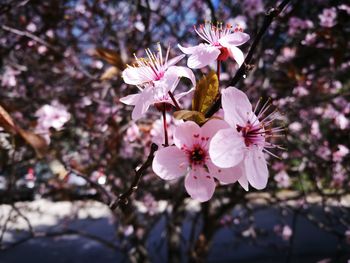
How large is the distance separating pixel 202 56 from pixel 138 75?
161 millimetres

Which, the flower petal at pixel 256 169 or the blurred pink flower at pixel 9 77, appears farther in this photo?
the blurred pink flower at pixel 9 77

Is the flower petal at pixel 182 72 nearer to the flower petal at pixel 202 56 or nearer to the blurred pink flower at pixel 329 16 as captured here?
the flower petal at pixel 202 56

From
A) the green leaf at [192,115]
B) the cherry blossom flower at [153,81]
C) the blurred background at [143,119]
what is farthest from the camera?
the blurred background at [143,119]

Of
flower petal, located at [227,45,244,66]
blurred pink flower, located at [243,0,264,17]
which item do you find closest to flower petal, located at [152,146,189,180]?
flower petal, located at [227,45,244,66]

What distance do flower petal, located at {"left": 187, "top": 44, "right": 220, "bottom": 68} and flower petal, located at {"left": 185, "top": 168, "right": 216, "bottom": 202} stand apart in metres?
0.24

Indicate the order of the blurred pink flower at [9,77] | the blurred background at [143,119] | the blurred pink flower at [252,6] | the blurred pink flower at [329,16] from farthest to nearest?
the blurred pink flower at [252,6], the blurred pink flower at [9,77], the blurred pink flower at [329,16], the blurred background at [143,119]

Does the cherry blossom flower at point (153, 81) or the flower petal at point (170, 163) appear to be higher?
the cherry blossom flower at point (153, 81)

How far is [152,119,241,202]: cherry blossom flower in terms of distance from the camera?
0.67m

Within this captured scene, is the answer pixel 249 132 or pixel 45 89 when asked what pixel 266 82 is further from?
pixel 45 89

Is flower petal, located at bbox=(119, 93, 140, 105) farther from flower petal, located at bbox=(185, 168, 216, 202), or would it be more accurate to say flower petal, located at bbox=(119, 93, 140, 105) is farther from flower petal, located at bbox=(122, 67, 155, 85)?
flower petal, located at bbox=(185, 168, 216, 202)

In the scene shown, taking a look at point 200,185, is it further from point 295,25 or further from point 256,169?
point 295,25

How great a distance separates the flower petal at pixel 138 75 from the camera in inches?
30.3

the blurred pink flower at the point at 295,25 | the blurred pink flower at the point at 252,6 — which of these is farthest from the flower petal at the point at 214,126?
the blurred pink flower at the point at 252,6

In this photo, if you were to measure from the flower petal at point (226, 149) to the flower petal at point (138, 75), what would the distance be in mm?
257
